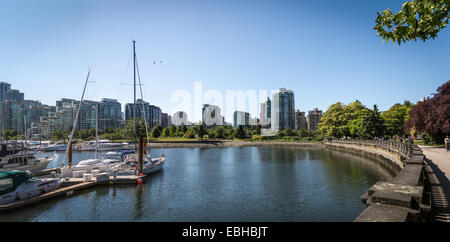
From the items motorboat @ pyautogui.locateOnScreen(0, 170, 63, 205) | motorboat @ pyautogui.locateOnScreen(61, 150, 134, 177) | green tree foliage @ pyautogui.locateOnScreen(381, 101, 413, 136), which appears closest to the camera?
motorboat @ pyautogui.locateOnScreen(0, 170, 63, 205)

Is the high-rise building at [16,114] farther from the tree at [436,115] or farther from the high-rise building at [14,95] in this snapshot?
the tree at [436,115]

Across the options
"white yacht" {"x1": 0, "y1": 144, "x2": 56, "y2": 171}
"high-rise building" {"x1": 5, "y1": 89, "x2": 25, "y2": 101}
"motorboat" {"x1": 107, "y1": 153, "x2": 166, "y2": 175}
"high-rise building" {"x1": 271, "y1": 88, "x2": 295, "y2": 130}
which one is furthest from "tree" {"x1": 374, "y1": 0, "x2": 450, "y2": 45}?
"high-rise building" {"x1": 5, "y1": 89, "x2": 25, "y2": 101}

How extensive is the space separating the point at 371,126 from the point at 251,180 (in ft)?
169

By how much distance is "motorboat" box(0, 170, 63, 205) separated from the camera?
19438mm

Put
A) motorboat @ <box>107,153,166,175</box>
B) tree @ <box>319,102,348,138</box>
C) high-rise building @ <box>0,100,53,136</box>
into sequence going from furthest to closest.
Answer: high-rise building @ <box>0,100,53,136</box> < tree @ <box>319,102,348,138</box> < motorboat @ <box>107,153,166,175</box>

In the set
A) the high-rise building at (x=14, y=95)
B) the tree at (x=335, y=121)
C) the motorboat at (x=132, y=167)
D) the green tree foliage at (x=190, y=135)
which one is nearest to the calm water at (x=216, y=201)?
the motorboat at (x=132, y=167)

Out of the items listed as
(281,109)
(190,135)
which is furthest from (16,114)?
(281,109)

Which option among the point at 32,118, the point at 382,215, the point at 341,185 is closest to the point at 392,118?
the point at 341,185

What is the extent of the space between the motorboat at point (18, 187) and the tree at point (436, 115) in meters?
45.8

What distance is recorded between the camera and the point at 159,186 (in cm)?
2648

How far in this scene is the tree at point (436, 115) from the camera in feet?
107

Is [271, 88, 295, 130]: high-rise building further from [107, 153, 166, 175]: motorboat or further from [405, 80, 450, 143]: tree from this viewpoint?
[107, 153, 166, 175]: motorboat

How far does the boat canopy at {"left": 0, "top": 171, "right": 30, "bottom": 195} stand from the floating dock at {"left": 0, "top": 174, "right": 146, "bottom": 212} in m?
1.52
